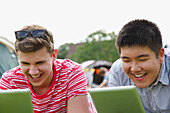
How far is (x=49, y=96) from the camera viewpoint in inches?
78.3

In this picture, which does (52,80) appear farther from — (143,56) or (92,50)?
(92,50)

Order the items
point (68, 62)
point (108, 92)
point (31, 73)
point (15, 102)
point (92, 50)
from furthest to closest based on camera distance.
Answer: point (92, 50)
point (68, 62)
point (31, 73)
point (108, 92)
point (15, 102)

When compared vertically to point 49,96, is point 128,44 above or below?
above

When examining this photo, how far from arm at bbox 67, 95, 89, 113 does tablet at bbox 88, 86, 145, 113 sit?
0.13m

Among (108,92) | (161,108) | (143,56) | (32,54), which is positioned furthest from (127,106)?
(32,54)

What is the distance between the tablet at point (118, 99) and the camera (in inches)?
63.9

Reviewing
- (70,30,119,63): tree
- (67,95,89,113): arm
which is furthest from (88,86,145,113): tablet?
(70,30,119,63): tree

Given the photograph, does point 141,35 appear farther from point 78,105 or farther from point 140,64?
point 78,105

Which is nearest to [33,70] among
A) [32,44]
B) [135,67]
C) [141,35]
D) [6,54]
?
[32,44]

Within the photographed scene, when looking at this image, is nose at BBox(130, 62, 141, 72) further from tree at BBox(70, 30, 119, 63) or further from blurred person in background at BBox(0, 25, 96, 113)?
tree at BBox(70, 30, 119, 63)

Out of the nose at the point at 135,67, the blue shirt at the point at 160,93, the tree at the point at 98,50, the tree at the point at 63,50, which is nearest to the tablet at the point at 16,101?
the nose at the point at 135,67

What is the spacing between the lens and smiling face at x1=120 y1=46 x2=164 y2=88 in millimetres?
1991

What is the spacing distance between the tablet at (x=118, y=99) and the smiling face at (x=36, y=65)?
40cm

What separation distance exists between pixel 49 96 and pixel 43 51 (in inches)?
14.8
